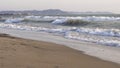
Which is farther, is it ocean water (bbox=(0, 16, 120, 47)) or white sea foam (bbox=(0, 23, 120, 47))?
ocean water (bbox=(0, 16, 120, 47))

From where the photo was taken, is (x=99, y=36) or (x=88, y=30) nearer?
(x=99, y=36)

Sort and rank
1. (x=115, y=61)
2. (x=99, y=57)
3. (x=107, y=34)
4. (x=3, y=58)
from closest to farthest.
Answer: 1. (x=3, y=58)
2. (x=115, y=61)
3. (x=99, y=57)
4. (x=107, y=34)

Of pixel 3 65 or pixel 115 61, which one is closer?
pixel 3 65

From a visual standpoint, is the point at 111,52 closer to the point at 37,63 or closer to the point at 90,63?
the point at 90,63

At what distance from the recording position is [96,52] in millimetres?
8430

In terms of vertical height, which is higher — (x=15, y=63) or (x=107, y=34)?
(x=15, y=63)

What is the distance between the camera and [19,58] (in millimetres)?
6527

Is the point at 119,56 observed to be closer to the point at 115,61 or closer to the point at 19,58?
the point at 115,61

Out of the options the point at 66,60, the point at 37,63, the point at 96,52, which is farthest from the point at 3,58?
the point at 96,52

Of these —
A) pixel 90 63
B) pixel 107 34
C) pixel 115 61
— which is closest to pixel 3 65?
pixel 90 63

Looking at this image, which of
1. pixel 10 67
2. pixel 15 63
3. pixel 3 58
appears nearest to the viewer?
pixel 10 67

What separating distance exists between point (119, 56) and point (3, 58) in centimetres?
323

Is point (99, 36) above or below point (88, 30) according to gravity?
above

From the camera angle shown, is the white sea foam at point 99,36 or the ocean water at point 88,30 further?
the ocean water at point 88,30
